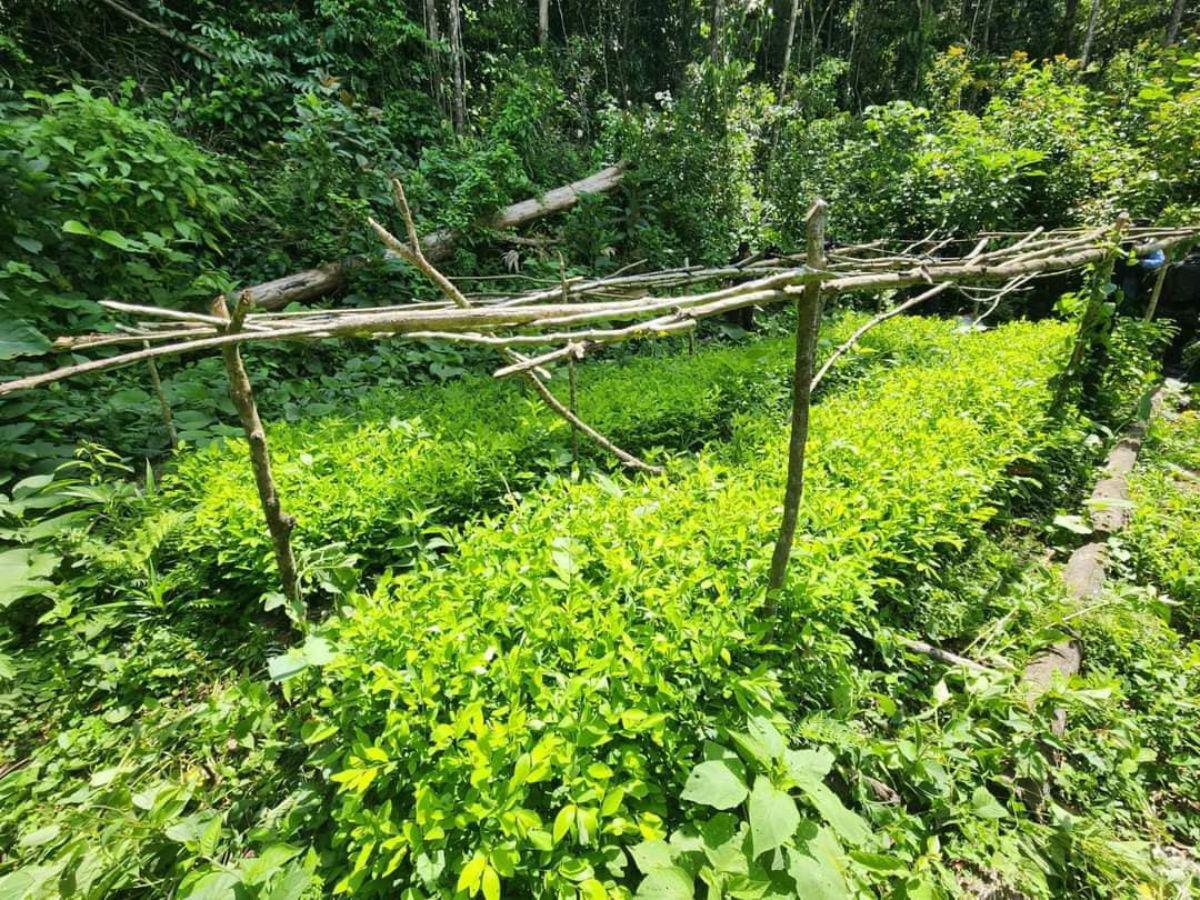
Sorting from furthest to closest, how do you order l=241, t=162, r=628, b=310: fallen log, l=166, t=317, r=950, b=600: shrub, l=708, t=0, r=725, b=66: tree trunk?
1. l=708, t=0, r=725, b=66: tree trunk
2. l=241, t=162, r=628, b=310: fallen log
3. l=166, t=317, r=950, b=600: shrub

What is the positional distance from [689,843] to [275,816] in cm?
147

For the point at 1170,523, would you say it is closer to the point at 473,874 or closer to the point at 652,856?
the point at 652,856

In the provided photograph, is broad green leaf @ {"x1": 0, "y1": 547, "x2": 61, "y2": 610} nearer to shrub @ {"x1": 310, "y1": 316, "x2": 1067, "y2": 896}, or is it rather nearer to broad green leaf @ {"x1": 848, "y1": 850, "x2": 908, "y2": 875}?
shrub @ {"x1": 310, "y1": 316, "x2": 1067, "y2": 896}

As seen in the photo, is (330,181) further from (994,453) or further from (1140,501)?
(1140,501)

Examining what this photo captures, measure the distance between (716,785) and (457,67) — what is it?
11610 mm

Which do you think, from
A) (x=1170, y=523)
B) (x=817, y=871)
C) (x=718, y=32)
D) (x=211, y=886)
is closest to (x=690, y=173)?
(x=718, y=32)

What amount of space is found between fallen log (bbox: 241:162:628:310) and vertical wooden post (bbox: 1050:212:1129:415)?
6754 mm

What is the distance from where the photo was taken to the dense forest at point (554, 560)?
1.28 m

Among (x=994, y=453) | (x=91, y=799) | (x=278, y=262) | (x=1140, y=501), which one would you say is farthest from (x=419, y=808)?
(x=278, y=262)

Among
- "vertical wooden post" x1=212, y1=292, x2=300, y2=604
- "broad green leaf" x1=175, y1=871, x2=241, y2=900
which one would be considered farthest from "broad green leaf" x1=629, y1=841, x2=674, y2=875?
"vertical wooden post" x1=212, y1=292, x2=300, y2=604

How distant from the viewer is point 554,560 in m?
1.85

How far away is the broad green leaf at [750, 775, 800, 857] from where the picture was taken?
3.57ft

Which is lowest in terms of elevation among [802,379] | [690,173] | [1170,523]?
[1170,523]

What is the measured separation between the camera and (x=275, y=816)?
1.75 meters
